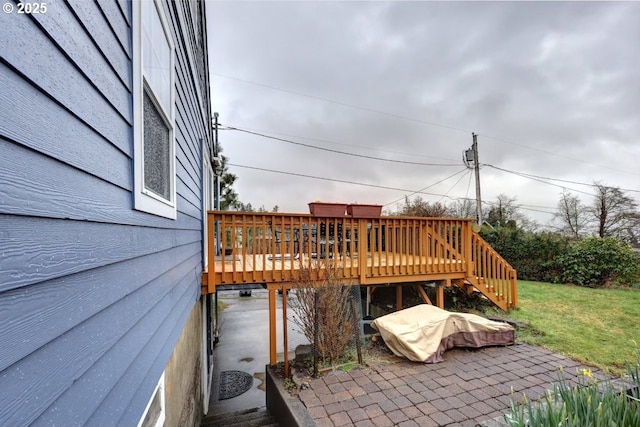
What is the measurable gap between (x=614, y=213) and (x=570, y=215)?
2912mm

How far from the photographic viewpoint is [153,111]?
207 cm

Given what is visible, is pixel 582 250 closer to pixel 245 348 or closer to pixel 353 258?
pixel 353 258

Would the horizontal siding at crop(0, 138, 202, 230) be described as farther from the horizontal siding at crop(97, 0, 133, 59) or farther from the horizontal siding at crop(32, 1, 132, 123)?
the horizontal siding at crop(97, 0, 133, 59)

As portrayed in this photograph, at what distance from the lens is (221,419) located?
15.2ft

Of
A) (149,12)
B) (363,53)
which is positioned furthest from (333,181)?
(149,12)

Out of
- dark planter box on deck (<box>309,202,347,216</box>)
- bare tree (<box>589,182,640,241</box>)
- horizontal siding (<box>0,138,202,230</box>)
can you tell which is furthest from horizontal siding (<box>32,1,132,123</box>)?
bare tree (<box>589,182,640,241</box>)

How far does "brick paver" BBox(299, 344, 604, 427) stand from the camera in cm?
312

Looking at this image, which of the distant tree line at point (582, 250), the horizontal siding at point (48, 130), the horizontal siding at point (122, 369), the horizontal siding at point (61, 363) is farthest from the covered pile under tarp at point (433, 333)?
the distant tree line at point (582, 250)

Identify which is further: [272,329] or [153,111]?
[272,329]

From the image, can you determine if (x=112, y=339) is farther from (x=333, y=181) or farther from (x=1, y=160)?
(x=333, y=181)

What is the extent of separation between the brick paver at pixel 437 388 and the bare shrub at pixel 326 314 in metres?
0.39

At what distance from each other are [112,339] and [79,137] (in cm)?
76

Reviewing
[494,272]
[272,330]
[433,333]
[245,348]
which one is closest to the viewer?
→ [433,333]

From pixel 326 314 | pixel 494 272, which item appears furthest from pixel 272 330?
pixel 494 272
